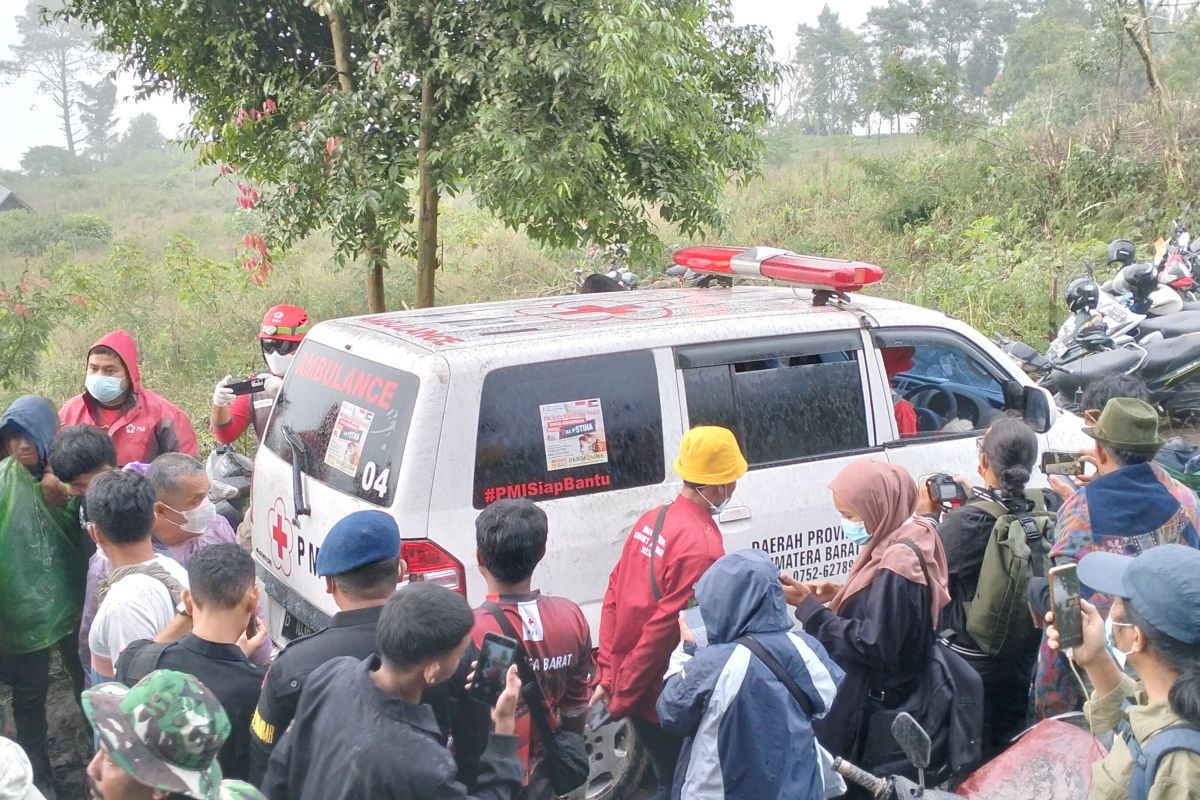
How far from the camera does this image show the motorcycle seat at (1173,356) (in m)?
8.33

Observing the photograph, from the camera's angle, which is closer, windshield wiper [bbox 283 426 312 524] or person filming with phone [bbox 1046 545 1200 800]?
person filming with phone [bbox 1046 545 1200 800]

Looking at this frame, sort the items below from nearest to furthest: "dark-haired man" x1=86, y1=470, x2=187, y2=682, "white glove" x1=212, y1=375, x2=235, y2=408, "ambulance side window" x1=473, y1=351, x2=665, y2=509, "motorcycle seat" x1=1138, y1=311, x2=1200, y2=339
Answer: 1. "dark-haired man" x1=86, y1=470, x2=187, y2=682
2. "ambulance side window" x1=473, y1=351, x2=665, y2=509
3. "white glove" x1=212, y1=375, x2=235, y2=408
4. "motorcycle seat" x1=1138, y1=311, x2=1200, y2=339

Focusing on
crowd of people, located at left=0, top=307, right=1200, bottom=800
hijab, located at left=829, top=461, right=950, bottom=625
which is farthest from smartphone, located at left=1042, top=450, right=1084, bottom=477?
hijab, located at left=829, top=461, right=950, bottom=625

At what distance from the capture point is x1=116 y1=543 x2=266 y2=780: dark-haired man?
8.84ft

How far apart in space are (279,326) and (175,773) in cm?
381

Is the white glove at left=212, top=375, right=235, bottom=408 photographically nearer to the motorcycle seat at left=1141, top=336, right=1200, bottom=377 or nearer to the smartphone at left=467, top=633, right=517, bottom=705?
the smartphone at left=467, top=633, right=517, bottom=705

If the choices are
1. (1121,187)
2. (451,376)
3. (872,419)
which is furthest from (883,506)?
(1121,187)

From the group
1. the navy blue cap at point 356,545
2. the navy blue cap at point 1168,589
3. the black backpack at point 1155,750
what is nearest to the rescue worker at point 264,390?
the navy blue cap at point 356,545

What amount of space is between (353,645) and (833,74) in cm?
4229

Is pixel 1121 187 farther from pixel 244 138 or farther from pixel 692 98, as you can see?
pixel 244 138

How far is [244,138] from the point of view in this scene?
23.8 feet

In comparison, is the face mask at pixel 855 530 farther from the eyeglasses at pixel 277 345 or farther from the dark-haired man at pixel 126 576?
the eyeglasses at pixel 277 345

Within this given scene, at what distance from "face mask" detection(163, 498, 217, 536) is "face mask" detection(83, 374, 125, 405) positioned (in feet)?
Result: 4.53

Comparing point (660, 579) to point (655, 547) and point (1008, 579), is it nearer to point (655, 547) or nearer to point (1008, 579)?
point (655, 547)
